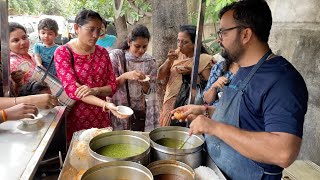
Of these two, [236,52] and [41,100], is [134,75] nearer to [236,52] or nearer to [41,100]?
[41,100]

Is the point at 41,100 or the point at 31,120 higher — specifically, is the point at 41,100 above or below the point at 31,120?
above

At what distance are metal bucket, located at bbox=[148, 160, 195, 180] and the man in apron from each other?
0.75ft

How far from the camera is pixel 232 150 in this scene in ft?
5.37

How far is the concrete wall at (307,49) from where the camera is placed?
120 inches

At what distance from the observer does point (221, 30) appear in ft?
5.87

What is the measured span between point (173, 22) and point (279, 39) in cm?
154

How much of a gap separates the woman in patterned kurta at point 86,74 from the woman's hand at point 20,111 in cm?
45

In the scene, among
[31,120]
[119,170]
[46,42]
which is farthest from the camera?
[46,42]

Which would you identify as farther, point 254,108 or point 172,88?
point 172,88

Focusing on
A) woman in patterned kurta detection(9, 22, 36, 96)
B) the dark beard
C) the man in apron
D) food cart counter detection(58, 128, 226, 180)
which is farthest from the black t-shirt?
woman in patterned kurta detection(9, 22, 36, 96)

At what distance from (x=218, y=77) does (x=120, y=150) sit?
4.79 ft

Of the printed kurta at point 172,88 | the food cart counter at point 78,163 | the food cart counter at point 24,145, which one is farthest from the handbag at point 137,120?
the food cart counter at point 78,163

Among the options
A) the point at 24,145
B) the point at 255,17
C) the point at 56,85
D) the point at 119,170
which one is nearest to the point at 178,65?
the point at 56,85

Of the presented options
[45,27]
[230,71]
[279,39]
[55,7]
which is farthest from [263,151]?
[55,7]
